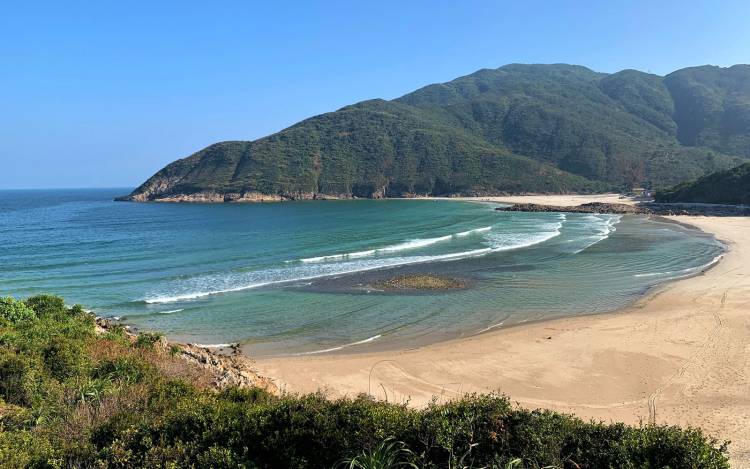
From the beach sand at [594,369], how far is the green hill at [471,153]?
104 metres

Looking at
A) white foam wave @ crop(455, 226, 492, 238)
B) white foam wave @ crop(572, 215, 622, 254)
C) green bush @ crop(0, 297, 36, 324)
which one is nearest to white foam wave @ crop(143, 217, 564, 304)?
white foam wave @ crop(572, 215, 622, 254)

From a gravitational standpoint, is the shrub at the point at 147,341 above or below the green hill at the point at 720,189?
below

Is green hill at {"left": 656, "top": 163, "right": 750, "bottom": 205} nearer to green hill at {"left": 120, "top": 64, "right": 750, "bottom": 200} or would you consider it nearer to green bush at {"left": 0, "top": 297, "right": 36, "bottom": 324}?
green hill at {"left": 120, "top": 64, "right": 750, "bottom": 200}

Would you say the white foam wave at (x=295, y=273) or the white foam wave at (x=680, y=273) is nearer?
the white foam wave at (x=295, y=273)

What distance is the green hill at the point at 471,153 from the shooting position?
124125mm

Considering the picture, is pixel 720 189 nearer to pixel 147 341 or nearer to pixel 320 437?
pixel 147 341

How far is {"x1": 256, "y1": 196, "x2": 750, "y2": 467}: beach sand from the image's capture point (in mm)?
12477

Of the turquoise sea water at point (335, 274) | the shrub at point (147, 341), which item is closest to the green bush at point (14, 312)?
the shrub at point (147, 341)

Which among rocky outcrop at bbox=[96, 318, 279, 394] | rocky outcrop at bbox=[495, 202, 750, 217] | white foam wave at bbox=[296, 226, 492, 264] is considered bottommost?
rocky outcrop at bbox=[96, 318, 279, 394]

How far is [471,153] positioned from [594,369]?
127752 mm

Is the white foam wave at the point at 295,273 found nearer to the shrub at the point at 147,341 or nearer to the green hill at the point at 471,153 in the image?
the shrub at the point at 147,341

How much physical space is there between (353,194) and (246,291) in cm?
10167

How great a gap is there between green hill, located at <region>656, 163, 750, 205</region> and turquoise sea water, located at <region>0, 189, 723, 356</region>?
24310 millimetres

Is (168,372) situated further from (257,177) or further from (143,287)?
(257,177)
